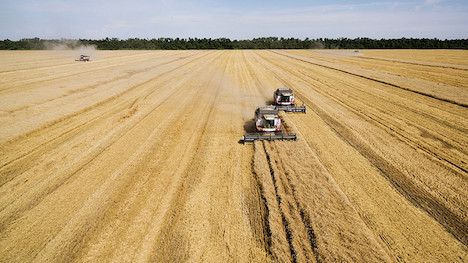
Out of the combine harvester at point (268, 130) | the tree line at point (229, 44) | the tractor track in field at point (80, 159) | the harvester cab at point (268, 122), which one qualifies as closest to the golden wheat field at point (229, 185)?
the tractor track in field at point (80, 159)

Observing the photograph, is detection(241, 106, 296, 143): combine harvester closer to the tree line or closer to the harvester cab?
the harvester cab

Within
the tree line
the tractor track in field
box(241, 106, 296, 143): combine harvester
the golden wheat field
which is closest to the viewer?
the golden wheat field

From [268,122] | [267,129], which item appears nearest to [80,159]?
[267,129]

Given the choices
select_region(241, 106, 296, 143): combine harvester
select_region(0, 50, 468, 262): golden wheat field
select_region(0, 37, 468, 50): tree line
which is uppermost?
select_region(0, 37, 468, 50): tree line

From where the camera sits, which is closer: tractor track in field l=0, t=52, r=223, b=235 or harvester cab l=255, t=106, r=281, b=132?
tractor track in field l=0, t=52, r=223, b=235

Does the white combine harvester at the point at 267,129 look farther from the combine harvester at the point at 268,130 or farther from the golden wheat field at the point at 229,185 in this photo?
the golden wheat field at the point at 229,185

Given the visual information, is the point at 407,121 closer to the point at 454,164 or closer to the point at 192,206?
the point at 454,164

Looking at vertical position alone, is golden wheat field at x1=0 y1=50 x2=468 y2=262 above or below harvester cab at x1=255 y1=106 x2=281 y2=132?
below

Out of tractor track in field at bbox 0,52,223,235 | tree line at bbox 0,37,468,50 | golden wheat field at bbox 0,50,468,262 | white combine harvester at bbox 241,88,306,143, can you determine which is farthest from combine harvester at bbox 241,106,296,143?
tree line at bbox 0,37,468,50
